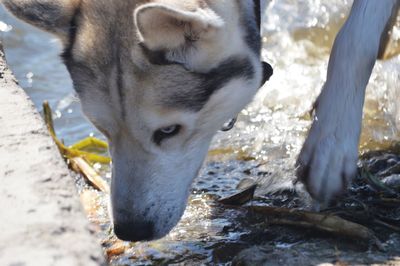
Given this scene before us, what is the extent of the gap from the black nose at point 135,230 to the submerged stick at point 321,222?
0.53 meters

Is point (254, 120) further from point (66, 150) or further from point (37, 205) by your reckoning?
point (37, 205)

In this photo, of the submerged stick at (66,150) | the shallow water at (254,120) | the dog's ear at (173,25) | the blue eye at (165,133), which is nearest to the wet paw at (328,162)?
the shallow water at (254,120)

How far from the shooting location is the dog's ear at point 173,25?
8.59 ft

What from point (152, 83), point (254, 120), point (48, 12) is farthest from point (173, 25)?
point (254, 120)

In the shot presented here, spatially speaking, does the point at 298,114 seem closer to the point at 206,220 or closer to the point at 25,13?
the point at 206,220

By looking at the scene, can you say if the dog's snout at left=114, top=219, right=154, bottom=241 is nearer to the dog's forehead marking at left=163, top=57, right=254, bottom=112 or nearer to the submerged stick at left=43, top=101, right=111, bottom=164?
the dog's forehead marking at left=163, top=57, right=254, bottom=112

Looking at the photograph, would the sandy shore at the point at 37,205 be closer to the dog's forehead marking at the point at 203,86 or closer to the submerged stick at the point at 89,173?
the dog's forehead marking at the point at 203,86

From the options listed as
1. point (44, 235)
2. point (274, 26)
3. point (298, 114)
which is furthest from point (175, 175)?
point (274, 26)

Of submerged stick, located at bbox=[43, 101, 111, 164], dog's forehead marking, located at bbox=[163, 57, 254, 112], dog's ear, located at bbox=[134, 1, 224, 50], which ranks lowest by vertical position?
submerged stick, located at bbox=[43, 101, 111, 164]

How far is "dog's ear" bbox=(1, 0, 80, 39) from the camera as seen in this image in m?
3.13

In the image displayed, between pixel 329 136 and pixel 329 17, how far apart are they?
305 cm

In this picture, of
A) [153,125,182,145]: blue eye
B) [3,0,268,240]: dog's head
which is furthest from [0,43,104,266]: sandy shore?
[153,125,182,145]: blue eye

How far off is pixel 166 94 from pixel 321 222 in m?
0.78

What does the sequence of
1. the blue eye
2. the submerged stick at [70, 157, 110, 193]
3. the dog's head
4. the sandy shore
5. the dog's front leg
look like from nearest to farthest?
the sandy shore, the dog's head, the blue eye, the dog's front leg, the submerged stick at [70, 157, 110, 193]
